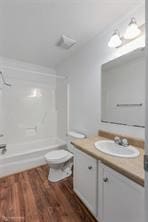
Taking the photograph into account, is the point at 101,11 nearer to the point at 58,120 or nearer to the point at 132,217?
the point at 132,217

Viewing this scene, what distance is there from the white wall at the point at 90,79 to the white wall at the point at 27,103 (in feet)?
2.26

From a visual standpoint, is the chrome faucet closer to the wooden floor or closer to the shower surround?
the wooden floor

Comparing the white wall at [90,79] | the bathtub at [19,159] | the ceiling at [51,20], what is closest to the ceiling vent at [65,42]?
the ceiling at [51,20]

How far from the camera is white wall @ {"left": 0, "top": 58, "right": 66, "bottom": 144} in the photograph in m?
2.74

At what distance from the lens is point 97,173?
1.26m

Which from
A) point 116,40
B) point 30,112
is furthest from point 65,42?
point 30,112

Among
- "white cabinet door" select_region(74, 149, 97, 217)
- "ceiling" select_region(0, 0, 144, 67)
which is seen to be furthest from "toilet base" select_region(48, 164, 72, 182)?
"ceiling" select_region(0, 0, 144, 67)

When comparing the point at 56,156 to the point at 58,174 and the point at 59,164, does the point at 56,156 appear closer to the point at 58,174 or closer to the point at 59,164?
the point at 59,164

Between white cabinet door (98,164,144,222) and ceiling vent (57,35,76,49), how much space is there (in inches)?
72.6

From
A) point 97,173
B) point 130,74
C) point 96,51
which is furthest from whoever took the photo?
point 96,51

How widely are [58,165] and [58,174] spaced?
18 cm

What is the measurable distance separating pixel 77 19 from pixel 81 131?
174 centimetres

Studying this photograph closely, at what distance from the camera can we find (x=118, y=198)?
1009 mm

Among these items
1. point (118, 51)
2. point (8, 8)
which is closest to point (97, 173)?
point (118, 51)
